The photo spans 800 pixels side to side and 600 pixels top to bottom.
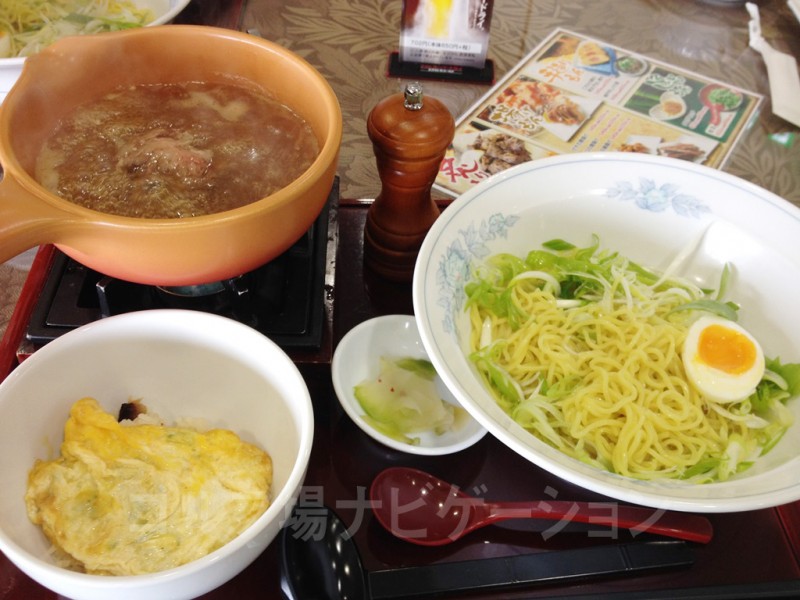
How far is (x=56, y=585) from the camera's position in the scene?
2.50ft

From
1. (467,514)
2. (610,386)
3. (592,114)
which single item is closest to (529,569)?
(467,514)

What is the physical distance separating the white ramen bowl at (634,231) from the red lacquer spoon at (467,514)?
0.15 metres

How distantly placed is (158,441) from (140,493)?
8 cm

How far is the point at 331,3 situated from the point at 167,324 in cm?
182

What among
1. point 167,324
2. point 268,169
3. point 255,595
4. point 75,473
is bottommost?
point 255,595

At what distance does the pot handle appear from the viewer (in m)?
0.82

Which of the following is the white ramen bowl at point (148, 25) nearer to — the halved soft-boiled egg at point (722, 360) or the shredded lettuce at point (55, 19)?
the shredded lettuce at point (55, 19)

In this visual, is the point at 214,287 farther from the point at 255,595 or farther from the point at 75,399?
the point at 255,595

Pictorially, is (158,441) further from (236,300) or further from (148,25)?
(148,25)

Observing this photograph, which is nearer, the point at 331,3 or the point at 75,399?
the point at 75,399

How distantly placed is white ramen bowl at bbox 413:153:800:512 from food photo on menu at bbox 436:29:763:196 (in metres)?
0.45

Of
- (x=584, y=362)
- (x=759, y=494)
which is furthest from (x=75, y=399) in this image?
(x=759, y=494)

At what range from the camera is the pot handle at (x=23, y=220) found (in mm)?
825

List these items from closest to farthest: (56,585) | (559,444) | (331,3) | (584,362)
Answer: (56,585), (559,444), (584,362), (331,3)
